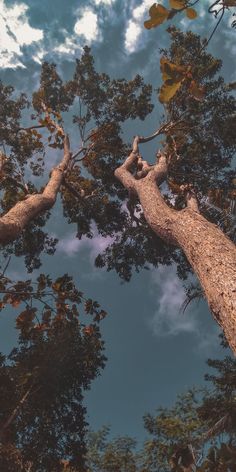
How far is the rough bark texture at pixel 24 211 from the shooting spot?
4.62 metres

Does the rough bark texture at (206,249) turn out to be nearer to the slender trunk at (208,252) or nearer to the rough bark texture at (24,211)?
the slender trunk at (208,252)

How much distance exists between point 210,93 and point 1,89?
7753 millimetres

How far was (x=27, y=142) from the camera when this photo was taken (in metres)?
13.4

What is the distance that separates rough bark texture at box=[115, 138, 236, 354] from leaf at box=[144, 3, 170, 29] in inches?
88.6

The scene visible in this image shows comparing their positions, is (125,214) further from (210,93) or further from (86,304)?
(86,304)

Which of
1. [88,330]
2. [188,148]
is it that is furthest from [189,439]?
[188,148]

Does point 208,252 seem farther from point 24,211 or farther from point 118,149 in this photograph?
point 118,149

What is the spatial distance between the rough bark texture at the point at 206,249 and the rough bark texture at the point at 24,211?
1728 mm

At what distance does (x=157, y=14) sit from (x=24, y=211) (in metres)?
4.87

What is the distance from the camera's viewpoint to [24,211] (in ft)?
18.4

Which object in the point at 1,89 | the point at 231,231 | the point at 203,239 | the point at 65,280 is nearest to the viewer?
the point at 203,239

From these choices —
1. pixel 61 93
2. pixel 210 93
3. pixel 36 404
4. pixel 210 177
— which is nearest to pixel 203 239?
pixel 36 404

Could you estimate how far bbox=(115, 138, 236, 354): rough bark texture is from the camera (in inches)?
118

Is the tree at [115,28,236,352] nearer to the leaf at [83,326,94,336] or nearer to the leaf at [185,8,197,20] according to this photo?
the leaf at [83,326,94,336]
